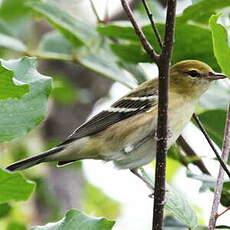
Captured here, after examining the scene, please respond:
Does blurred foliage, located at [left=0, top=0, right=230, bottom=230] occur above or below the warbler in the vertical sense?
above

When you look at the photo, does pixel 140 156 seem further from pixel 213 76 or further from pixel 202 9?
pixel 202 9

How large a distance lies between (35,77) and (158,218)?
2.04 ft

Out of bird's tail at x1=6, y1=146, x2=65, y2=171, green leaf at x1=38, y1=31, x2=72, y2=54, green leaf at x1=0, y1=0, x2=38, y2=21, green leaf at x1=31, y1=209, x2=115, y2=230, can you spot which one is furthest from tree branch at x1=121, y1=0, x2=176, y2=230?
green leaf at x1=0, y1=0, x2=38, y2=21

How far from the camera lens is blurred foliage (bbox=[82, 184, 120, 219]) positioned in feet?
18.7

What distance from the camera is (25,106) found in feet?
6.74

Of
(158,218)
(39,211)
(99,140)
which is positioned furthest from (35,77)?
(39,211)

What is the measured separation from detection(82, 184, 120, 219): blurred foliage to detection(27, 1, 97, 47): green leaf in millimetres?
2500

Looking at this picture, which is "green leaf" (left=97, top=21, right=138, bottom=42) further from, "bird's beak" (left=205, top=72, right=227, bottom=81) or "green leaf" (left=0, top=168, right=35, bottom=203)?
"green leaf" (left=0, top=168, right=35, bottom=203)

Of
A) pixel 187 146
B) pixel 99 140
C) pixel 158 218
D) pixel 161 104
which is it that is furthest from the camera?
pixel 99 140

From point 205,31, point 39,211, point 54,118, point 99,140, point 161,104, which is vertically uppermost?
point 205,31

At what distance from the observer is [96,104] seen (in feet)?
20.9

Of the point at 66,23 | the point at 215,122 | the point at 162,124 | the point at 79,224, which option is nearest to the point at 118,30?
the point at 66,23

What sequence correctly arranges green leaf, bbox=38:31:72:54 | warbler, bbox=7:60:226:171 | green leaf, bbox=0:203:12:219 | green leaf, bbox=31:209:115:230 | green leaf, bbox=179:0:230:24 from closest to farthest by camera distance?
green leaf, bbox=31:209:115:230
green leaf, bbox=179:0:230:24
green leaf, bbox=0:203:12:219
warbler, bbox=7:60:226:171
green leaf, bbox=38:31:72:54

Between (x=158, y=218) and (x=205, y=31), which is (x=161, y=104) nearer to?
(x=158, y=218)
